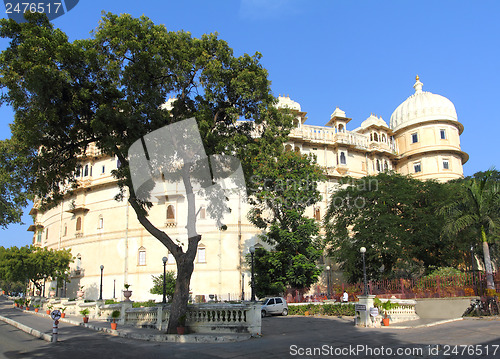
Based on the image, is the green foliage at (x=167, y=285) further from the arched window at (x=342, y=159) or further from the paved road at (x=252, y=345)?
the arched window at (x=342, y=159)

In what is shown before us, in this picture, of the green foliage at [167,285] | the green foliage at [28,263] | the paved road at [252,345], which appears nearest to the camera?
the paved road at [252,345]

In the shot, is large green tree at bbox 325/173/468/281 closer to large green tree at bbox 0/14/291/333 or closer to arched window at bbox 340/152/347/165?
arched window at bbox 340/152/347/165

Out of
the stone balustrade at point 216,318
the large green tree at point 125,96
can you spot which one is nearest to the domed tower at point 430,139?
Result: the large green tree at point 125,96

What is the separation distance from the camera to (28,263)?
4109 centimetres

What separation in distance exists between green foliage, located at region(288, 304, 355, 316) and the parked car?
578 mm

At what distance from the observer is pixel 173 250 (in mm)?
15672

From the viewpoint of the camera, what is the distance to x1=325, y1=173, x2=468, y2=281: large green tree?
30.6 metres

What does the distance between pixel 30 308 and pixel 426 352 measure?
36.5m

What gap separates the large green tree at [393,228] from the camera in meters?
30.6

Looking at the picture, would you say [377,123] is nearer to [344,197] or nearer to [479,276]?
[344,197]

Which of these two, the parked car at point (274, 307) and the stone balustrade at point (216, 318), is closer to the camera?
the stone balustrade at point (216, 318)

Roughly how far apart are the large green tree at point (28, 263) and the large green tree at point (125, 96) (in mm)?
27200

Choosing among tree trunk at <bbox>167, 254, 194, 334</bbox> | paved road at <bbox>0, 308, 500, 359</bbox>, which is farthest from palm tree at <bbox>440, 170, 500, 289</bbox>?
tree trunk at <bbox>167, 254, 194, 334</bbox>

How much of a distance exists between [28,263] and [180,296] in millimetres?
32218
